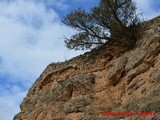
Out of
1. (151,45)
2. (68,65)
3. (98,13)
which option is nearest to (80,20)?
(98,13)

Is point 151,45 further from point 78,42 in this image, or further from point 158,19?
point 78,42

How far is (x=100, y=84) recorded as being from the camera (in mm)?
17766

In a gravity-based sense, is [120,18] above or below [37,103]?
above

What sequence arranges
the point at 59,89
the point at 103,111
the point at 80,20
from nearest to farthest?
the point at 103,111 → the point at 59,89 → the point at 80,20

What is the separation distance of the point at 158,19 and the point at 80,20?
13.0 ft

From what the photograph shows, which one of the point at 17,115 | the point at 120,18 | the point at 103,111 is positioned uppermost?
the point at 120,18

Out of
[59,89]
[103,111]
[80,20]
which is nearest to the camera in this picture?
[103,111]

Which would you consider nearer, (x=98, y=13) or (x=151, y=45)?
(x=151, y=45)

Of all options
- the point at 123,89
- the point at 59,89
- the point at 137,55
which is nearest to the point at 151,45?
the point at 137,55

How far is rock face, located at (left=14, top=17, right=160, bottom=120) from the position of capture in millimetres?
15062

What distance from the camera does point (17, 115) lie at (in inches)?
814

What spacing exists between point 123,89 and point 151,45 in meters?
2.15

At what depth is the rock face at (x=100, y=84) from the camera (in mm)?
15062

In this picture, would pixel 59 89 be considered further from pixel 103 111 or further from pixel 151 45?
pixel 151 45
